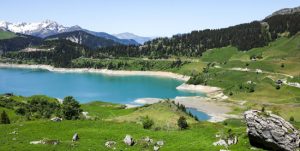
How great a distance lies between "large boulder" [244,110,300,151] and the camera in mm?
48531

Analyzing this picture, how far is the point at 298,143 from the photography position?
48844 millimetres

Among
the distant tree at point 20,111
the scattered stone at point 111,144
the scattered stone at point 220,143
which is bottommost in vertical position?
the distant tree at point 20,111

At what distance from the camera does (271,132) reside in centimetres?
4925

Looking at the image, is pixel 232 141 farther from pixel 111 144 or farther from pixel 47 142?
pixel 47 142

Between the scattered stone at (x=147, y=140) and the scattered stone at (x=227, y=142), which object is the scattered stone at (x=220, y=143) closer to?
the scattered stone at (x=227, y=142)

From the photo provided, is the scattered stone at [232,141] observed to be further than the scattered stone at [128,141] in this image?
No

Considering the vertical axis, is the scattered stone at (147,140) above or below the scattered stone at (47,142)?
below

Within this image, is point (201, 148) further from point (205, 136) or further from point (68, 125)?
point (68, 125)

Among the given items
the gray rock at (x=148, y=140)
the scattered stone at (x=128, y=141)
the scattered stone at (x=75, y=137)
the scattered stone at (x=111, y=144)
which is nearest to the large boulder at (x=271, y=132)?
the gray rock at (x=148, y=140)

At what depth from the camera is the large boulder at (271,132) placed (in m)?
48.5

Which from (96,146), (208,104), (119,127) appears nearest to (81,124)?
(119,127)

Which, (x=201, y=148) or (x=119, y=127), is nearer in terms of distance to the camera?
(x=201, y=148)

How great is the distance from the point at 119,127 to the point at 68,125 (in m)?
9.19

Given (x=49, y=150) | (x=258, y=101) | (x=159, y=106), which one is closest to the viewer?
(x=49, y=150)
